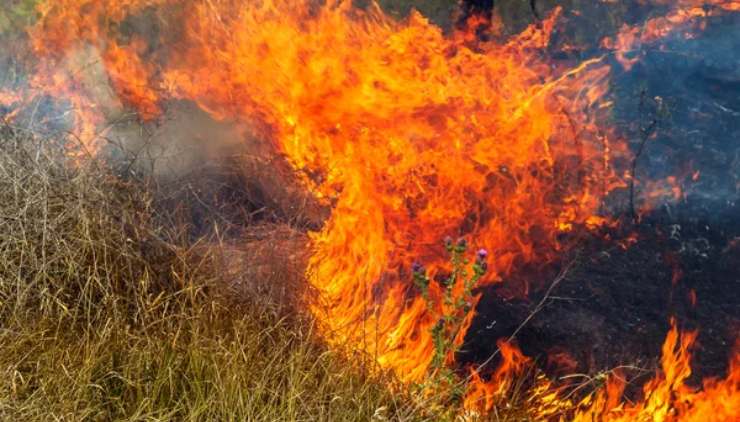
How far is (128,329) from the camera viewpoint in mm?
2941

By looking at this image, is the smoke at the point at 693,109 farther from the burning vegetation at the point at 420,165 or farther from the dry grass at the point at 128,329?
the dry grass at the point at 128,329

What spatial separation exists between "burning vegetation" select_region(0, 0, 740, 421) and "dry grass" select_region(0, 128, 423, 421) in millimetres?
111

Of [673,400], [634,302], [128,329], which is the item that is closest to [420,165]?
[634,302]

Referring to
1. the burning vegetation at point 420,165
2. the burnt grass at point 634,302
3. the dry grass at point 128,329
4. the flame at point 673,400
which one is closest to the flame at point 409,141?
the burning vegetation at point 420,165

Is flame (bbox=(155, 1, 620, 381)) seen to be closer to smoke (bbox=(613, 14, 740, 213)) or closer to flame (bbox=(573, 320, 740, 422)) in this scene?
smoke (bbox=(613, 14, 740, 213))

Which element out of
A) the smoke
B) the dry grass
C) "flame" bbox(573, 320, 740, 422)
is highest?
the smoke

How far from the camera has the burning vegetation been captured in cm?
348

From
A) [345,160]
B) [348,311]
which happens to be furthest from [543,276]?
[345,160]

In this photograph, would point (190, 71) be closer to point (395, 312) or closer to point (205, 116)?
point (205, 116)

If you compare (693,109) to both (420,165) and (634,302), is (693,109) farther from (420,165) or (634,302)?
(420,165)

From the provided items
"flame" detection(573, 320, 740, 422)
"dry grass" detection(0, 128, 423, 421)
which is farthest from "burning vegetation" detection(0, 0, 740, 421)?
"dry grass" detection(0, 128, 423, 421)

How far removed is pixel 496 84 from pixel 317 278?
228 centimetres

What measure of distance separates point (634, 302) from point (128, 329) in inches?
112

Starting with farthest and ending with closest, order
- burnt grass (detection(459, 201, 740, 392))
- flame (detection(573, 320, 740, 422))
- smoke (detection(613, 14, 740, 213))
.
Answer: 1. smoke (detection(613, 14, 740, 213))
2. burnt grass (detection(459, 201, 740, 392))
3. flame (detection(573, 320, 740, 422))
